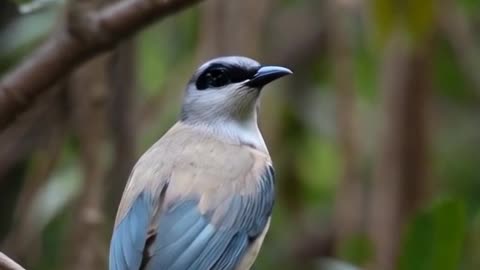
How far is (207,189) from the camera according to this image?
161 inches

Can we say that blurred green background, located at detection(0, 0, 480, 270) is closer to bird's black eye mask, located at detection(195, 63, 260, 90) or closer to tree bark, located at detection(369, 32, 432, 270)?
tree bark, located at detection(369, 32, 432, 270)

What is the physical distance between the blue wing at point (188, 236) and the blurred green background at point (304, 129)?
50cm

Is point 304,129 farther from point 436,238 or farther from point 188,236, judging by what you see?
point 188,236

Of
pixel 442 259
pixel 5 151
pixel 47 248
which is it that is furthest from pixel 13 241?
pixel 442 259

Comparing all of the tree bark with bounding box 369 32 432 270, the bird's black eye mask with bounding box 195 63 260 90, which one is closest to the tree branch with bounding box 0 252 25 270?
the bird's black eye mask with bounding box 195 63 260 90

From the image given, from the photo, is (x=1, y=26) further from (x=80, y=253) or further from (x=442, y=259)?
(x=442, y=259)

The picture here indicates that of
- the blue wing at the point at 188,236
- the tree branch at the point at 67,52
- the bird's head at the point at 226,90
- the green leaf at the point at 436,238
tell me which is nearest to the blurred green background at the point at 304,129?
the green leaf at the point at 436,238

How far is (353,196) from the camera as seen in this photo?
211 inches

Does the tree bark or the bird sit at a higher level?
the bird

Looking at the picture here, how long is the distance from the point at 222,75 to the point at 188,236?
0.78 meters

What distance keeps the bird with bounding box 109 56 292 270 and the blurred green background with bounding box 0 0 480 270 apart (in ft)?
1.32

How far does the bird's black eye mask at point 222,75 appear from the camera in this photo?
4461 mm

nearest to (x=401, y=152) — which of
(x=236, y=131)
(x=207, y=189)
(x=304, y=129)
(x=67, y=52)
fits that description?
(x=304, y=129)

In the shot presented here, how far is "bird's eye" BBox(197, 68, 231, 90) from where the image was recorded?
14.9ft
